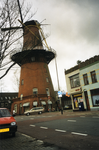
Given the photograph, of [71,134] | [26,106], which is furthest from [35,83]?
[71,134]

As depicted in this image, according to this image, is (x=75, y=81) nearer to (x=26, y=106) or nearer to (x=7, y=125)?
(x=26, y=106)

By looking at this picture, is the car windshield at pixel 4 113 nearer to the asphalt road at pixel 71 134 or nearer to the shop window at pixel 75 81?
the asphalt road at pixel 71 134

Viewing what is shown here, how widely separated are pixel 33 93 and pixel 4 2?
2968 cm

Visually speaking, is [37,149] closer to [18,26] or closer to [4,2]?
[18,26]

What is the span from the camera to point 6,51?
11.0 m

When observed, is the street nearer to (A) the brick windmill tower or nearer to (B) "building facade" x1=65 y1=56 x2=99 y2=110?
(B) "building facade" x1=65 y1=56 x2=99 y2=110

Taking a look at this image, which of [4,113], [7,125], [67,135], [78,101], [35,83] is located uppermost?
[35,83]

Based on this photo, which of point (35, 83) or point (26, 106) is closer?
point (26, 106)

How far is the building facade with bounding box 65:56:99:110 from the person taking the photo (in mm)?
21016

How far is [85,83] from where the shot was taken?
2300 cm

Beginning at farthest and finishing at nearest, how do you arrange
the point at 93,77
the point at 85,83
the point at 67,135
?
1. the point at 85,83
2. the point at 93,77
3. the point at 67,135

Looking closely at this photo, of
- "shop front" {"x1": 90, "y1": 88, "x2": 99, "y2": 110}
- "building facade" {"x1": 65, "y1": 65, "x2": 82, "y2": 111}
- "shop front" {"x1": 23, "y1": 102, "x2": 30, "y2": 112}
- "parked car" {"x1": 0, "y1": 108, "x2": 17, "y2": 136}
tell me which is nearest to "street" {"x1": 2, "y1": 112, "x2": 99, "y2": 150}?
"parked car" {"x1": 0, "y1": 108, "x2": 17, "y2": 136}

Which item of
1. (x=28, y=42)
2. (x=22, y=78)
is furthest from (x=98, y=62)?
(x=22, y=78)

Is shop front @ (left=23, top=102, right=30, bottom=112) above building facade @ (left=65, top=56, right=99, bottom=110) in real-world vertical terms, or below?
below
